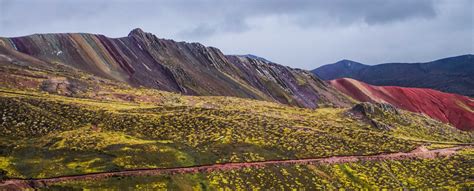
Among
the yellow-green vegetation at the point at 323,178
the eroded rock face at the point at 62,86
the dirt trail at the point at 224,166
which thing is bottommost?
the yellow-green vegetation at the point at 323,178

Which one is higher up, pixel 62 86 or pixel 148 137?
pixel 62 86

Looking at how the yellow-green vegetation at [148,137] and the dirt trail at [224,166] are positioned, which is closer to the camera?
the dirt trail at [224,166]

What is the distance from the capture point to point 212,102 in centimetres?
15250

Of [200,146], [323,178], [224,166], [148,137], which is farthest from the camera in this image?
[148,137]

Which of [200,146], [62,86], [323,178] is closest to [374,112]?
[323,178]

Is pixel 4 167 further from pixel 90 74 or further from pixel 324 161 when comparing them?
pixel 90 74

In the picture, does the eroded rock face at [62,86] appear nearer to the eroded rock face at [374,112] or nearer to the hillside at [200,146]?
the hillside at [200,146]

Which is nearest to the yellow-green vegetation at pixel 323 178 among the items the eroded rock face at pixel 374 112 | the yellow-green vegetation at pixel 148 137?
the yellow-green vegetation at pixel 148 137

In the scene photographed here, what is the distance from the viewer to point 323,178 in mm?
81625

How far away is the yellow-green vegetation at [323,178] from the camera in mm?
73500

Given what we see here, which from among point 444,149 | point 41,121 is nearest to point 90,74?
point 41,121

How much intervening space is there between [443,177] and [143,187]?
5329 centimetres

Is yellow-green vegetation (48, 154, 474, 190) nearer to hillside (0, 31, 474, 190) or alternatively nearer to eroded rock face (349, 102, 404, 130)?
hillside (0, 31, 474, 190)

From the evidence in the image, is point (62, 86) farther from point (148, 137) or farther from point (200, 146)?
point (200, 146)
